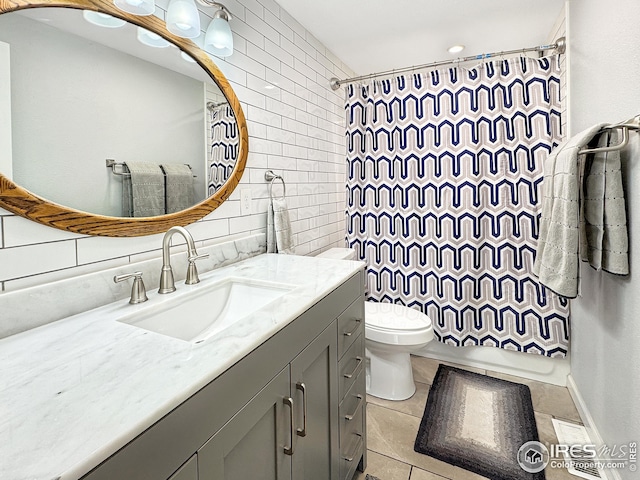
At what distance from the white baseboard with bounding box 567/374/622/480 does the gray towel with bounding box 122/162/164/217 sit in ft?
6.90

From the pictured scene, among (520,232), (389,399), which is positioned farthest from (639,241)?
(389,399)

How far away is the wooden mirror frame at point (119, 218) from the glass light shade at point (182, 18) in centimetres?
5

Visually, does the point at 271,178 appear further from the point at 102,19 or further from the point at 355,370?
the point at 355,370

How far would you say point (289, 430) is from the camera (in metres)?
0.88

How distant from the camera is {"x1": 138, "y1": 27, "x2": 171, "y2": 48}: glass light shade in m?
1.12

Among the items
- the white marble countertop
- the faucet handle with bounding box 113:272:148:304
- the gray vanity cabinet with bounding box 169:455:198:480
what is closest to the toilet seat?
the white marble countertop

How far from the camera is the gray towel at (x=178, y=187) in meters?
1.23

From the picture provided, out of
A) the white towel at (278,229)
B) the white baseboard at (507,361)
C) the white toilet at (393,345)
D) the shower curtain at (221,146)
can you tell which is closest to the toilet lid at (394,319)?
the white toilet at (393,345)

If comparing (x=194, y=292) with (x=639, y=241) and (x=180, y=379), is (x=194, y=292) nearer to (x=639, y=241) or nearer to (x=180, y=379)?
(x=180, y=379)

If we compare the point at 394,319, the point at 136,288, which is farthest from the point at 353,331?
the point at 136,288

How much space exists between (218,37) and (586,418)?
8.48 feet

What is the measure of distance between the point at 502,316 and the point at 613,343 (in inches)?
32.3

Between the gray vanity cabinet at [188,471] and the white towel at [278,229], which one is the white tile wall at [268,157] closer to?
the white towel at [278,229]

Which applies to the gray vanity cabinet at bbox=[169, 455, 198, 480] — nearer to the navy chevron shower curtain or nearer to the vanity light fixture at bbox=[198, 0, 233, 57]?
the vanity light fixture at bbox=[198, 0, 233, 57]
